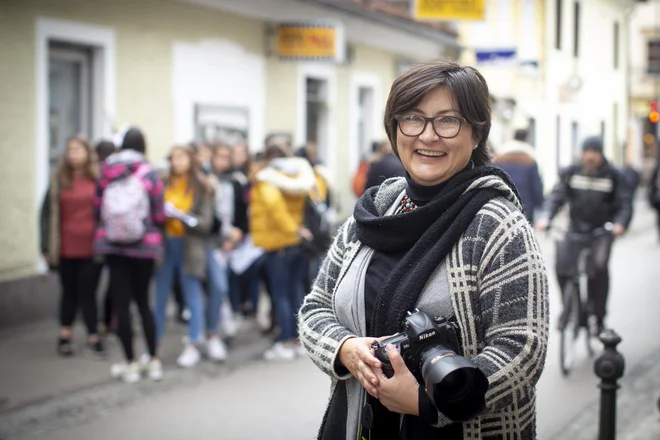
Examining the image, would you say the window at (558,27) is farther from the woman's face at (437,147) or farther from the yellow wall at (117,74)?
the woman's face at (437,147)

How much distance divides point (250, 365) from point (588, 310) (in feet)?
10.1

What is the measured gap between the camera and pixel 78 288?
8.80m

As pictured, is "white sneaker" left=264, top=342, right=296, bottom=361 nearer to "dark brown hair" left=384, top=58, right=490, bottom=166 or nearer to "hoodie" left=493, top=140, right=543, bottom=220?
"hoodie" left=493, top=140, right=543, bottom=220

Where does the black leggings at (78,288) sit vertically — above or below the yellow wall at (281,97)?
below

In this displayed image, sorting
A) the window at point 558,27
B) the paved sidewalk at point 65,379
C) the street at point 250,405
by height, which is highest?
the window at point 558,27

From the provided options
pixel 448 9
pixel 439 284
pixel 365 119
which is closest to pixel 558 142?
pixel 365 119

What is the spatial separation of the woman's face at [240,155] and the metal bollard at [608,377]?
20.6 feet

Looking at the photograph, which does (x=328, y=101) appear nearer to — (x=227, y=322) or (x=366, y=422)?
(x=227, y=322)

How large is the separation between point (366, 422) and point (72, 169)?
644cm

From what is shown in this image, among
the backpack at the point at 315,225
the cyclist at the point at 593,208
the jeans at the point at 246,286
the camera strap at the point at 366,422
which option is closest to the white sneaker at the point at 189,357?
the backpack at the point at 315,225

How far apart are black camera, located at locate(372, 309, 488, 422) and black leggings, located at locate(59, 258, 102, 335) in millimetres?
6633

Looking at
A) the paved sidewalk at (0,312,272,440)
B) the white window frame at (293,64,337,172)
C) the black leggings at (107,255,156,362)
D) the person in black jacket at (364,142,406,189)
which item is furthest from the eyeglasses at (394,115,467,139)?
the white window frame at (293,64,337,172)

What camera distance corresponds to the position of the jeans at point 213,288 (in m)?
8.88

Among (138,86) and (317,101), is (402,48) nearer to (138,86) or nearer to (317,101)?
(317,101)
